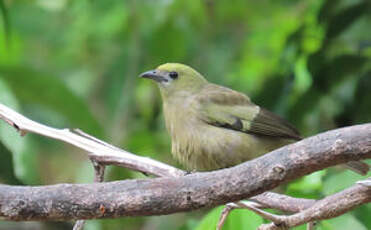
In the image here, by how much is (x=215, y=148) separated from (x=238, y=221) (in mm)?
1529

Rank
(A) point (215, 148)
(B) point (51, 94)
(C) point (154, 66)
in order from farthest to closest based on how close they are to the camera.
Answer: (C) point (154, 66)
(B) point (51, 94)
(A) point (215, 148)

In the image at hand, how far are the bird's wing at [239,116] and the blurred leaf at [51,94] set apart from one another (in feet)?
2.48

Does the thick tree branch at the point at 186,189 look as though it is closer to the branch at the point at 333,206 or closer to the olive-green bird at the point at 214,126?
the branch at the point at 333,206

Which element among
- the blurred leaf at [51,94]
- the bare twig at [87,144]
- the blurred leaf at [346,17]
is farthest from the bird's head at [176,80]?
the bare twig at [87,144]

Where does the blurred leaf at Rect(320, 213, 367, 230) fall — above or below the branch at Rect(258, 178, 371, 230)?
above

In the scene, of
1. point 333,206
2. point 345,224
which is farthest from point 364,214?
point 333,206

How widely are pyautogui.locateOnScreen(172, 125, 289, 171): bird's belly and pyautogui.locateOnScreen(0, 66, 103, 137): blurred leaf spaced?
0.58m

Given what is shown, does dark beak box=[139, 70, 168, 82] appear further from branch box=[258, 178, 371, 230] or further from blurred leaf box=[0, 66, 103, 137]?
branch box=[258, 178, 371, 230]

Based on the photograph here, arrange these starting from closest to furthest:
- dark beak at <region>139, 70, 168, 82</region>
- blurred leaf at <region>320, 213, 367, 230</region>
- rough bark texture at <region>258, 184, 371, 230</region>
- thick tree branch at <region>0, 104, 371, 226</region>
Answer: thick tree branch at <region>0, 104, 371, 226</region> → rough bark texture at <region>258, 184, 371, 230</region> → blurred leaf at <region>320, 213, 367, 230</region> → dark beak at <region>139, 70, 168, 82</region>

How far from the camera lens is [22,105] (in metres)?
5.91

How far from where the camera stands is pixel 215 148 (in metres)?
4.57

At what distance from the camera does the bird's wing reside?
4.66 metres

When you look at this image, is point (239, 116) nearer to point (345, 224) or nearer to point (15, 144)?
point (15, 144)

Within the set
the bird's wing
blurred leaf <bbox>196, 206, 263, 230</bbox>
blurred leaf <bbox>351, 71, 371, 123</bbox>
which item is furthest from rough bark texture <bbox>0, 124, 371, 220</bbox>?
blurred leaf <bbox>351, 71, 371, 123</bbox>
